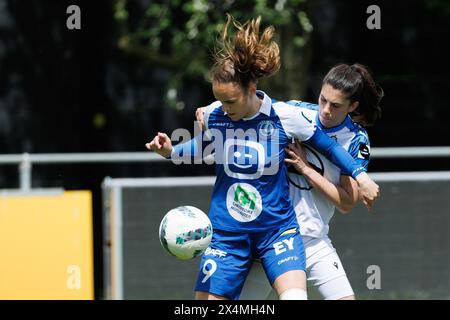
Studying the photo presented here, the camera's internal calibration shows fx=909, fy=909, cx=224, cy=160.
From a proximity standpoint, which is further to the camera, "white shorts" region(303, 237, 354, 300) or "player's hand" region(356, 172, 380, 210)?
"white shorts" region(303, 237, 354, 300)

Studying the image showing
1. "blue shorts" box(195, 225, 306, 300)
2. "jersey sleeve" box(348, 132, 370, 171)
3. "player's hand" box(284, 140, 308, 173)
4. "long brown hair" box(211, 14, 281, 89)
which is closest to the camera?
"long brown hair" box(211, 14, 281, 89)

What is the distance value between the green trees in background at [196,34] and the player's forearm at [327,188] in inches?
142

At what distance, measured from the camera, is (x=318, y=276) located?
193 inches

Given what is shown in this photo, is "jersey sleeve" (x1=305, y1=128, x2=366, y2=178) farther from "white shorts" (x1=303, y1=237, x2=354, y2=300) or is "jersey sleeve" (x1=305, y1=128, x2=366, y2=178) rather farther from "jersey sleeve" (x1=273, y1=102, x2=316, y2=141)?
"white shorts" (x1=303, y1=237, x2=354, y2=300)

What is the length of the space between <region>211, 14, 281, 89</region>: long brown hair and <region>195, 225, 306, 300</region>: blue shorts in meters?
0.79

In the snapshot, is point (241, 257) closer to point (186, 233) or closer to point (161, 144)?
point (186, 233)

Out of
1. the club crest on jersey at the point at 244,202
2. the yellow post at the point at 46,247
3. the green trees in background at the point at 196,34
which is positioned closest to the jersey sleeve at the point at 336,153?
the club crest on jersey at the point at 244,202

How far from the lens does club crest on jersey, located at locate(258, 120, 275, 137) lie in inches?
184

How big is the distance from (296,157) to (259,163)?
0.77 ft

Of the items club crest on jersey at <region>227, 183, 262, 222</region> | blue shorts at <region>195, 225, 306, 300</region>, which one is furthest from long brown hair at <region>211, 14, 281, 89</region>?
blue shorts at <region>195, 225, 306, 300</region>

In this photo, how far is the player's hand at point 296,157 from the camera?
476 cm

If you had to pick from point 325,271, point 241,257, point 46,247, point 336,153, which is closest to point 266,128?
point 336,153

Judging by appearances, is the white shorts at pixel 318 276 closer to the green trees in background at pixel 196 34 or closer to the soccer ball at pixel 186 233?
the soccer ball at pixel 186 233

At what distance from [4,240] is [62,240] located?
0.41 metres
